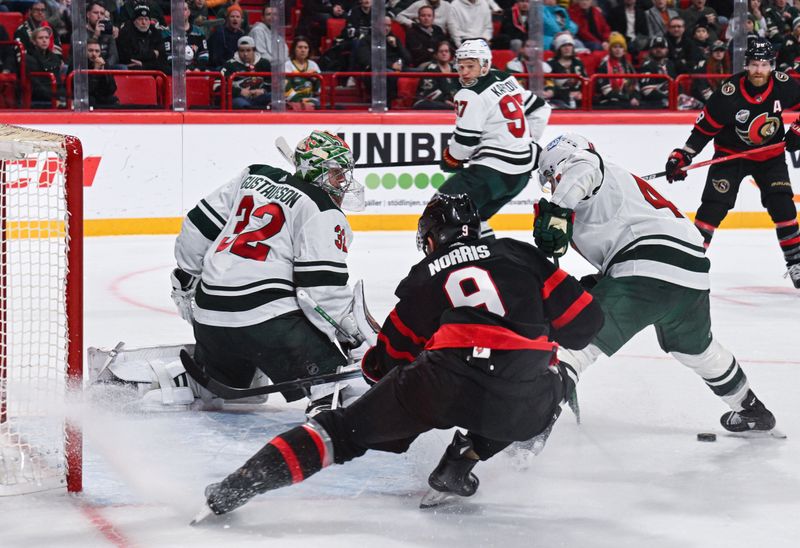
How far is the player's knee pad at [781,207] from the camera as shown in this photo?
20.5ft

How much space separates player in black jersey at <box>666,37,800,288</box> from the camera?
620 centimetres

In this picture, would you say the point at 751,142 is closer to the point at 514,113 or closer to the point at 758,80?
the point at 758,80

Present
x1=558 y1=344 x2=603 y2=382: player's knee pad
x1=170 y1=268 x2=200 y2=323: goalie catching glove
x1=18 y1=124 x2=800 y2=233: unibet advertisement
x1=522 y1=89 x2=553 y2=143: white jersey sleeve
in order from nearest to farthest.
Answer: x1=558 y1=344 x2=603 y2=382: player's knee pad < x1=170 y1=268 x2=200 y2=323: goalie catching glove < x1=522 y1=89 x2=553 y2=143: white jersey sleeve < x1=18 y1=124 x2=800 y2=233: unibet advertisement

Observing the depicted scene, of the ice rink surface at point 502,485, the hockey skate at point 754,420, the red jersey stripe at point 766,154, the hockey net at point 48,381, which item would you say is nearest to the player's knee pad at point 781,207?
the red jersey stripe at point 766,154

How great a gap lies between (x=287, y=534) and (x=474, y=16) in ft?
24.0

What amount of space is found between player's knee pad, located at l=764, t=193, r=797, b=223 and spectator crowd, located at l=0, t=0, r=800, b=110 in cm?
300

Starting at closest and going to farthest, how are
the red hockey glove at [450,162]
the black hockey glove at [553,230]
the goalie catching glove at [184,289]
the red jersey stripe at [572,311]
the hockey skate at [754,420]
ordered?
1. the red jersey stripe at [572,311]
2. the black hockey glove at [553,230]
3. the hockey skate at [754,420]
4. the goalie catching glove at [184,289]
5. the red hockey glove at [450,162]

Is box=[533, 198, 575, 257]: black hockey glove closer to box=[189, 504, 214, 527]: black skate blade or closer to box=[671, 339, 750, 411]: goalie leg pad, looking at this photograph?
box=[671, 339, 750, 411]: goalie leg pad

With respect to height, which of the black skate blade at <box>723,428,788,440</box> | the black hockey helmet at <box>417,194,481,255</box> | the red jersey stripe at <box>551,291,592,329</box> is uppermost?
the black hockey helmet at <box>417,194,481,255</box>

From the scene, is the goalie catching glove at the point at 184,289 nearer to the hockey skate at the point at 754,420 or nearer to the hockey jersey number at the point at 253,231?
the hockey jersey number at the point at 253,231

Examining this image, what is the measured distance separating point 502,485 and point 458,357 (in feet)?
1.79

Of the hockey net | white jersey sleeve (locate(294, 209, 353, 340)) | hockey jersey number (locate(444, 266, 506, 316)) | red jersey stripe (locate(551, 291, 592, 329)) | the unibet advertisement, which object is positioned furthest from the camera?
the unibet advertisement

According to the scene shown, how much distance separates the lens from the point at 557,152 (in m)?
3.55

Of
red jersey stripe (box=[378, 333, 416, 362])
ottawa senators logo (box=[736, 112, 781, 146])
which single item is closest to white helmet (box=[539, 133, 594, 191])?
red jersey stripe (box=[378, 333, 416, 362])
